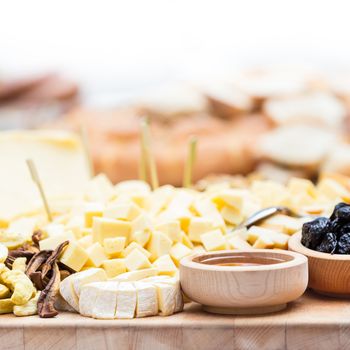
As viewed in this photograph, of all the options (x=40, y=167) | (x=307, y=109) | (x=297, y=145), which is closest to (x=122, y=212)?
(x=40, y=167)

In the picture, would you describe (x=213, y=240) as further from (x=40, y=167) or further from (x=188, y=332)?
(x=40, y=167)

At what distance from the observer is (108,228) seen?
140 cm

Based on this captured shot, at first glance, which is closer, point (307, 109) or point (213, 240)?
point (213, 240)

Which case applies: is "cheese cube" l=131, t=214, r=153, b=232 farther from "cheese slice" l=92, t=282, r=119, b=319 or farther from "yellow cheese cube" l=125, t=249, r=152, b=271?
"cheese slice" l=92, t=282, r=119, b=319

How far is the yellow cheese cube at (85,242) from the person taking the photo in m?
1.40

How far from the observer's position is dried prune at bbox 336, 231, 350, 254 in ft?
4.17

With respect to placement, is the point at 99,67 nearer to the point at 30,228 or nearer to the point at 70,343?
the point at 30,228

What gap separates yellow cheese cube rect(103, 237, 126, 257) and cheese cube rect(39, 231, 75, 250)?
7 centimetres

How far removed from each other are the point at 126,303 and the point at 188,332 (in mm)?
119

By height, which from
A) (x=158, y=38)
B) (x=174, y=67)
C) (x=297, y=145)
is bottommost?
(x=297, y=145)

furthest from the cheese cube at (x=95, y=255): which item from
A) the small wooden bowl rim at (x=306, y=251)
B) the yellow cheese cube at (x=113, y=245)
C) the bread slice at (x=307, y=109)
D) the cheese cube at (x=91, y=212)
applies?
the bread slice at (x=307, y=109)

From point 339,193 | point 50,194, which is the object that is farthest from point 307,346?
point 50,194

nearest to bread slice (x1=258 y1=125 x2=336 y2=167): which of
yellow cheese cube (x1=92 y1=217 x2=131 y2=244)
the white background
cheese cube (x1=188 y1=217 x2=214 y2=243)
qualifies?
the white background

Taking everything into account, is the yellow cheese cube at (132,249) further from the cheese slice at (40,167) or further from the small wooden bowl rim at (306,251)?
the cheese slice at (40,167)
